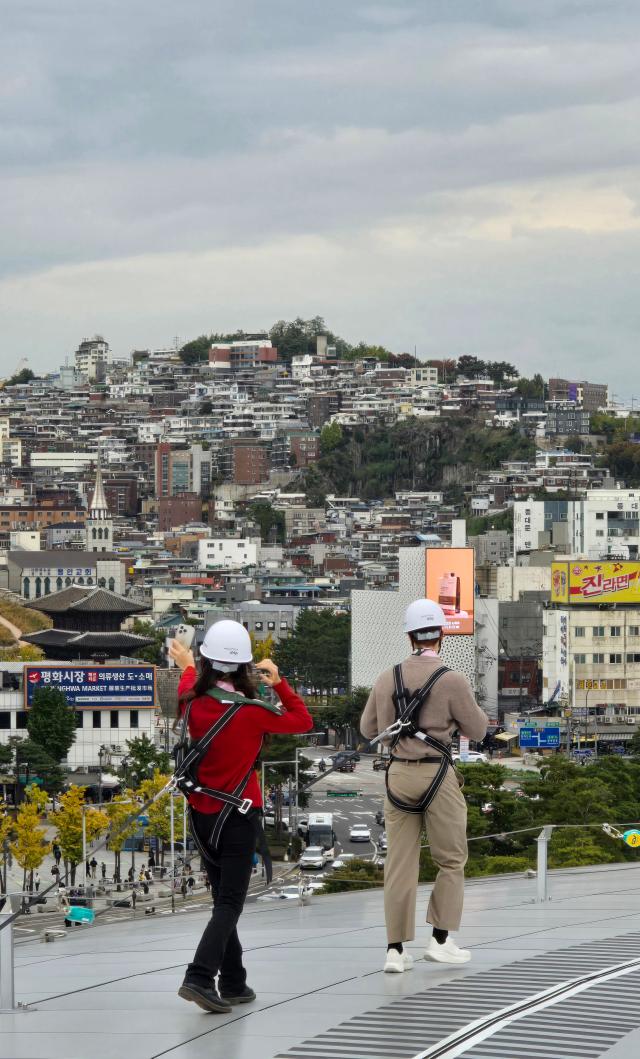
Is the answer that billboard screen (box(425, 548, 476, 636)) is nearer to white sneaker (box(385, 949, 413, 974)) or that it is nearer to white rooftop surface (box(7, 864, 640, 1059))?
white rooftop surface (box(7, 864, 640, 1059))

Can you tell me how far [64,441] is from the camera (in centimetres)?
18450

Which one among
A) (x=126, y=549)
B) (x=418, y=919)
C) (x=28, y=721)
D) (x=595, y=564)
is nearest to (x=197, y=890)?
(x=28, y=721)

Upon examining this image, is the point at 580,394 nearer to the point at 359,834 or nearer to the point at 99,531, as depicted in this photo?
the point at 99,531

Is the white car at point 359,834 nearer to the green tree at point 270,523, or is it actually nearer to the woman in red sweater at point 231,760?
the woman in red sweater at point 231,760

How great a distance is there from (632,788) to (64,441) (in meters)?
153

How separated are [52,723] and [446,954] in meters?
44.2

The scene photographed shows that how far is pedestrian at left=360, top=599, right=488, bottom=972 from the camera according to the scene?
23.0 feet

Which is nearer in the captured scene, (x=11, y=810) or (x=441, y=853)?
(x=441, y=853)

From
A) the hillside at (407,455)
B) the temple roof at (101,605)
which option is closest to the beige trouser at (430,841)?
the temple roof at (101,605)

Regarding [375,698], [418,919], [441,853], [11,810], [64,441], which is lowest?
[11,810]

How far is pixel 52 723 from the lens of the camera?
5047 centimetres

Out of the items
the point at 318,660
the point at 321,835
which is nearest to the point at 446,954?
the point at 321,835

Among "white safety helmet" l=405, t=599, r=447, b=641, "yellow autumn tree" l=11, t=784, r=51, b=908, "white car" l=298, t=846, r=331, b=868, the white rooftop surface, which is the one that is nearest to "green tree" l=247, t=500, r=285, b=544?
"white car" l=298, t=846, r=331, b=868

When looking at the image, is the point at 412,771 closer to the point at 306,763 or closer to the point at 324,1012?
the point at 324,1012
